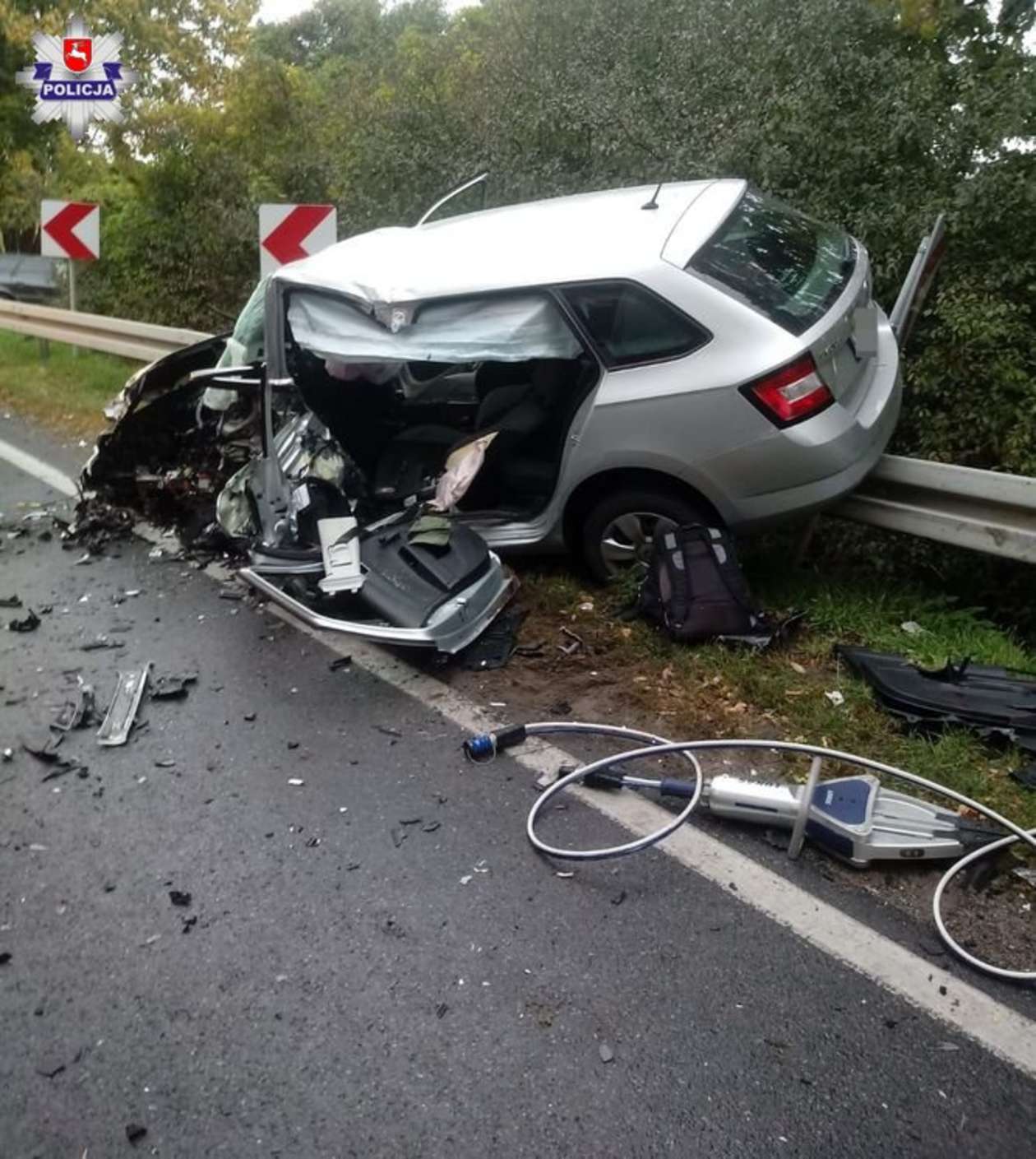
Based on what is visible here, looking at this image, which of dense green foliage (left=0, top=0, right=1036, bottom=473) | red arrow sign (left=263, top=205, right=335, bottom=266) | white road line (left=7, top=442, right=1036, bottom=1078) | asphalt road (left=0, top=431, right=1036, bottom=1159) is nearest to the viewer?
asphalt road (left=0, top=431, right=1036, bottom=1159)

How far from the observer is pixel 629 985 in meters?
2.50

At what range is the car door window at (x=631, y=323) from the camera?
4109 mm

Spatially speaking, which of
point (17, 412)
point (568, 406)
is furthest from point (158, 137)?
point (568, 406)

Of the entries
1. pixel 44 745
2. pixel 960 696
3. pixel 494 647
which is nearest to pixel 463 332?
pixel 494 647

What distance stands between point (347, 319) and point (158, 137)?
372 inches

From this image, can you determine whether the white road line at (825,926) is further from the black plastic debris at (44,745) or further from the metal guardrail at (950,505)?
the metal guardrail at (950,505)

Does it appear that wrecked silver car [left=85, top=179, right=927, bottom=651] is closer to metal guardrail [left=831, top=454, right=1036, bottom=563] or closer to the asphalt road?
metal guardrail [left=831, top=454, right=1036, bottom=563]

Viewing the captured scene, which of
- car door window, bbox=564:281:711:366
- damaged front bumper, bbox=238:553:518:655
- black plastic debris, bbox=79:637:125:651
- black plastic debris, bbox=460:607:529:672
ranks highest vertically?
car door window, bbox=564:281:711:366

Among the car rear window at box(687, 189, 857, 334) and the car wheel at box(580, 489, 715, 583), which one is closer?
the car rear window at box(687, 189, 857, 334)

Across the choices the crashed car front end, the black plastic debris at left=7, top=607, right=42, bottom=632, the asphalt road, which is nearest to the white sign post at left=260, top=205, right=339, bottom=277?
the crashed car front end

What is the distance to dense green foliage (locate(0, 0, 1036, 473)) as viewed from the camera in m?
5.45

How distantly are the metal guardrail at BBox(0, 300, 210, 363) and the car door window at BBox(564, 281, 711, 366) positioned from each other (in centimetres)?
428

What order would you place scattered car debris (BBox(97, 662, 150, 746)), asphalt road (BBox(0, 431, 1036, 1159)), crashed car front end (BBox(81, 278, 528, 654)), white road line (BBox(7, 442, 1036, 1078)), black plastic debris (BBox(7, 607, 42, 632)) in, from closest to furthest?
asphalt road (BBox(0, 431, 1036, 1159)) < white road line (BBox(7, 442, 1036, 1078)) < scattered car debris (BBox(97, 662, 150, 746)) < crashed car front end (BBox(81, 278, 528, 654)) < black plastic debris (BBox(7, 607, 42, 632))

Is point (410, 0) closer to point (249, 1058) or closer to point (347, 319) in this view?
point (347, 319)
